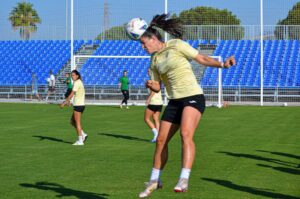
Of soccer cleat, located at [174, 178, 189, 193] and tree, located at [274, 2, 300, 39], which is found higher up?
tree, located at [274, 2, 300, 39]

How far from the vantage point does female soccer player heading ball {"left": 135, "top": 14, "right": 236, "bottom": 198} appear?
7.96 metres

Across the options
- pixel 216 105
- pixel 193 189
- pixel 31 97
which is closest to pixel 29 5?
pixel 31 97

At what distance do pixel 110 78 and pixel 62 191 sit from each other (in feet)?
110

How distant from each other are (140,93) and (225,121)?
1671cm

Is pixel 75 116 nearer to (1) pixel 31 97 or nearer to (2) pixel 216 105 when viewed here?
(2) pixel 216 105

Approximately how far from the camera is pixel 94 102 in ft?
→ 127

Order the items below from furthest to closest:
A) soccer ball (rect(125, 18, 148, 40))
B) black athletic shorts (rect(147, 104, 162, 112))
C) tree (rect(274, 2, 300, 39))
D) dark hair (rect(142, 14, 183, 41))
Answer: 1. tree (rect(274, 2, 300, 39))
2. black athletic shorts (rect(147, 104, 162, 112))
3. soccer ball (rect(125, 18, 148, 40))
4. dark hair (rect(142, 14, 183, 41))

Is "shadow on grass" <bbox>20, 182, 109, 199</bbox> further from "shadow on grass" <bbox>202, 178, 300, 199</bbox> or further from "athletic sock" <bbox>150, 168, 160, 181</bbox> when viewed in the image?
"shadow on grass" <bbox>202, 178, 300, 199</bbox>

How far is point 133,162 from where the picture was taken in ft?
42.3

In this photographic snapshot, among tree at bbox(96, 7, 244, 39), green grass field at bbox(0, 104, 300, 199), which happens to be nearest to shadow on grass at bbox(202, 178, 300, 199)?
green grass field at bbox(0, 104, 300, 199)

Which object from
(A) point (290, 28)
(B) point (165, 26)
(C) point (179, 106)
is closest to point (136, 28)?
(B) point (165, 26)

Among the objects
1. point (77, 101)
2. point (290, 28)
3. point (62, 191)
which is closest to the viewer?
point (62, 191)

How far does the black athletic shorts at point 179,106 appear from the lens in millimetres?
8016

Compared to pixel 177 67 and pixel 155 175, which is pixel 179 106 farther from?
pixel 155 175
